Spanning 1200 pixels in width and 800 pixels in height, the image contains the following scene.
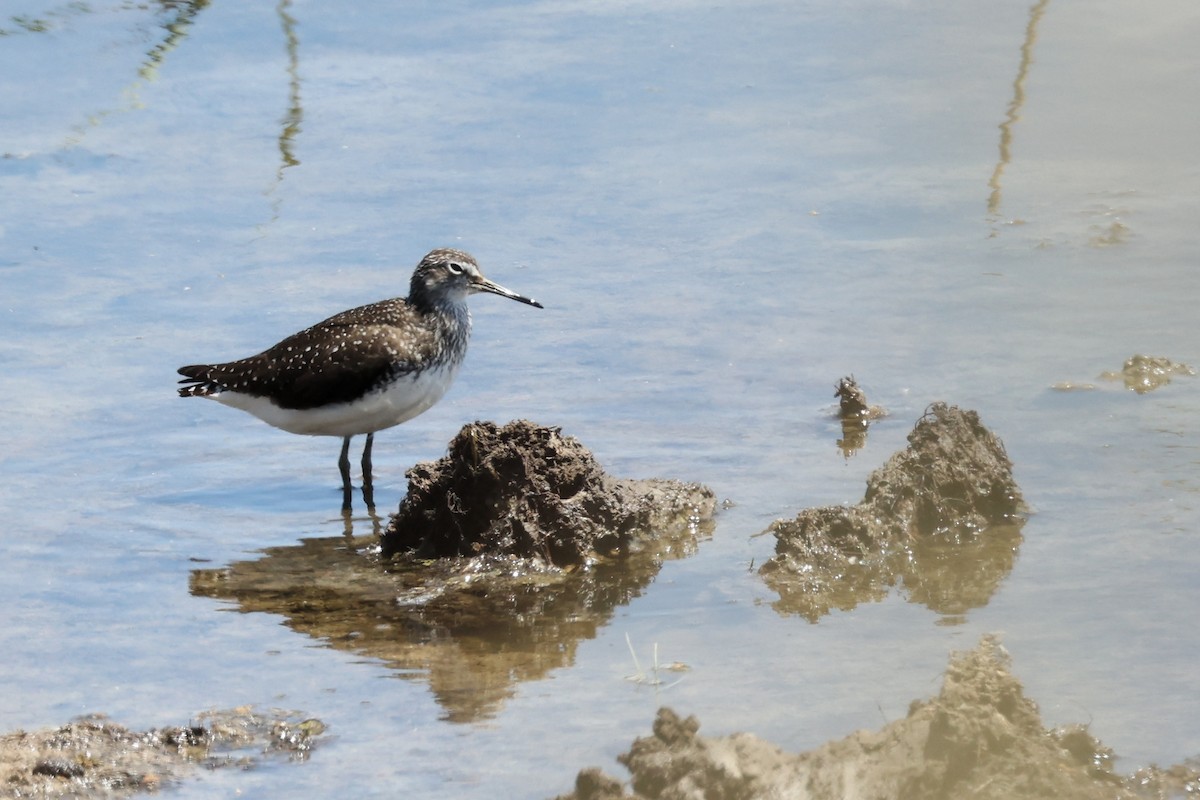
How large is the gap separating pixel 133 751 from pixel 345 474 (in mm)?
3708

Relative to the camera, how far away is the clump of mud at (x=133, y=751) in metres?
6.24

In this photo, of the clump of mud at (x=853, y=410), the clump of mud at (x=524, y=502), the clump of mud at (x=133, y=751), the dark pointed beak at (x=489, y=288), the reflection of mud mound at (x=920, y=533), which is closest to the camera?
the clump of mud at (x=133, y=751)

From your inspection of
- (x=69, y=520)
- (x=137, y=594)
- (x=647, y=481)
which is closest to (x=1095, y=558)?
(x=647, y=481)

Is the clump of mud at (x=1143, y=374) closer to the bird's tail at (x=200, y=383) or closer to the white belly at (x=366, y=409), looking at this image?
the white belly at (x=366, y=409)

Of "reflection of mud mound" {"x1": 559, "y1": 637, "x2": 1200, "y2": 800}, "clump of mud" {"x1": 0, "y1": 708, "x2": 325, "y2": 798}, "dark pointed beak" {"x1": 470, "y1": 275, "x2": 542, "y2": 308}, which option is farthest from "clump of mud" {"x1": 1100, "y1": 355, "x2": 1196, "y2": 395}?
"clump of mud" {"x1": 0, "y1": 708, "x2": 325, "y2": 798}

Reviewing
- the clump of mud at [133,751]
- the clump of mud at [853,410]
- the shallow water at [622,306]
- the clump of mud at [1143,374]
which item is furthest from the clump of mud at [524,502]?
the clump of mud at [1143,374]

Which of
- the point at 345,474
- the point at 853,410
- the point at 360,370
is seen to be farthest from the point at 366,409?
the point at 853,410

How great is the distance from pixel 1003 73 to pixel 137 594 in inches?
389

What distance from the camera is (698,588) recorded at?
8.09 meters

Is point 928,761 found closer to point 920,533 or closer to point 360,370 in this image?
point 920,533

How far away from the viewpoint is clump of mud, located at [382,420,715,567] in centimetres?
860

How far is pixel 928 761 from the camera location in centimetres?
560

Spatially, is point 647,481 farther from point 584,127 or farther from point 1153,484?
point 584,127

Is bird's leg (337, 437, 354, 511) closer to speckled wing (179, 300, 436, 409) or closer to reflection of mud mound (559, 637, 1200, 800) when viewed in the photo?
speckled wing (179, 300, 436, 409)
